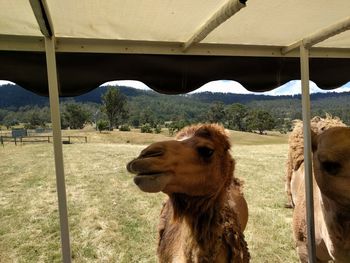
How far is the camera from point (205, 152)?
5.82 ft

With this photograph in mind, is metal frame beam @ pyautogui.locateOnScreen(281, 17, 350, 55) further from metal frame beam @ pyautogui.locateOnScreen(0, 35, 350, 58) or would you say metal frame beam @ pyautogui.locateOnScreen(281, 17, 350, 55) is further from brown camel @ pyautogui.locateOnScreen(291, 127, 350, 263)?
brown camel @ pyautogui.locateOnScreen(291, 127, 350, 263)

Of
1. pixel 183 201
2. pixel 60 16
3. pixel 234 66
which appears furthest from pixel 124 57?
pixel 183 201

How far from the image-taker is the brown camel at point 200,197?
63.2 inches

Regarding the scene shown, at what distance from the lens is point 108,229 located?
627 centimetres

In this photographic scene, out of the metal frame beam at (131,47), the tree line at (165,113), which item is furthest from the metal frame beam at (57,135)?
the tree line at (165,113)

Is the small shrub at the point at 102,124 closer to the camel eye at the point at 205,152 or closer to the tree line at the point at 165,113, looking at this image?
the tree line at the point at 165,113

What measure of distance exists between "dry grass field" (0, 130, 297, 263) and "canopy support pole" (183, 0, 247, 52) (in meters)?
1.10

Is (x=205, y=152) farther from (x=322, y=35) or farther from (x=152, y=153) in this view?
(x=322, y=35)

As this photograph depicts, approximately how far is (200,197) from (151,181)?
0.56 meters

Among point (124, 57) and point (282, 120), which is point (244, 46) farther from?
point (282, 120)

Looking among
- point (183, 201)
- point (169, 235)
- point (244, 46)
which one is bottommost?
point (169, 235)

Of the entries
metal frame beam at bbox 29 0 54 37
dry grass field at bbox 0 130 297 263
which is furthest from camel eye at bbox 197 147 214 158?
metal frame beam at bbox 29 0 54 37

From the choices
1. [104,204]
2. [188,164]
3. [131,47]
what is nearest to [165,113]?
[131,47]

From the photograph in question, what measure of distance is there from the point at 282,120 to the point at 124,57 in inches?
75.6
